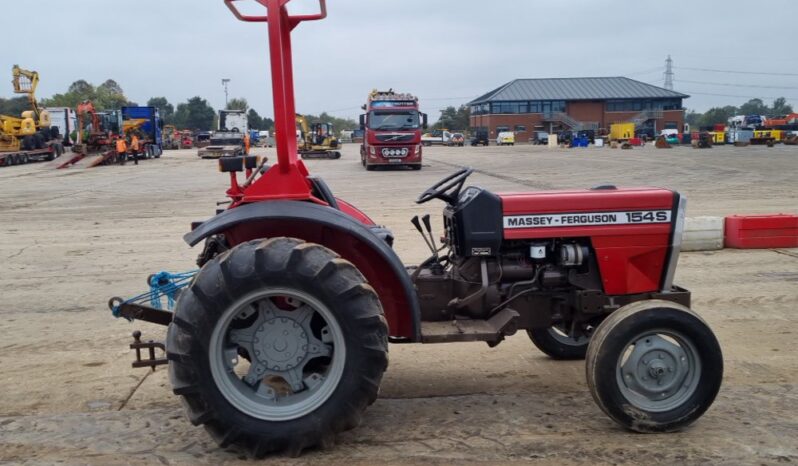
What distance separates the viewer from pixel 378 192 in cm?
2005

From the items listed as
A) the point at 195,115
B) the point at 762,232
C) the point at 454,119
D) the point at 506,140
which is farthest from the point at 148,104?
the point at 762,232

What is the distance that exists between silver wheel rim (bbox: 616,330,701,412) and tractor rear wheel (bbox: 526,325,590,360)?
4.25 ft

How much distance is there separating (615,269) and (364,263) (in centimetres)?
161

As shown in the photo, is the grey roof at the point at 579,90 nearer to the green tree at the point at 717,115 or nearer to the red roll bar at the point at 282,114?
the green tree at the point at 717,115

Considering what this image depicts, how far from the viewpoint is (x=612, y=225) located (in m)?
4.45

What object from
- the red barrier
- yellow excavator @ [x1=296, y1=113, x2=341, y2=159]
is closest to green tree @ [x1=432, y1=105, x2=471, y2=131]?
yellow excavator @ [x1=296, y1=113, x2=341, y2=159]

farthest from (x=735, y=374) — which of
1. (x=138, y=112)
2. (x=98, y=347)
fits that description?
(x=138, y=112)

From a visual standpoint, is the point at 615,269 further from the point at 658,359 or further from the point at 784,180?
the point at 784,180

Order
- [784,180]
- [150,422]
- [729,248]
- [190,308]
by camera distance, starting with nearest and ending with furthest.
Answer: [190,308] → [150,422] → [729,248] → [784,180]

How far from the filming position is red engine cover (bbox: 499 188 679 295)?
440cm

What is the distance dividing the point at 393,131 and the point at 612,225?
26412 millimetres

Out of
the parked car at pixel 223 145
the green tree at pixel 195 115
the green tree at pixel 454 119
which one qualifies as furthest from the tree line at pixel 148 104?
the parked car at pixel 223 145

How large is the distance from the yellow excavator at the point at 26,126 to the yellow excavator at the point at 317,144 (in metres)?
15.0

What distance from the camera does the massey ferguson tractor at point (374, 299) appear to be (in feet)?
12.1
